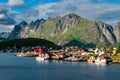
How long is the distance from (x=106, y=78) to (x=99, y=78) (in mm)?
2932

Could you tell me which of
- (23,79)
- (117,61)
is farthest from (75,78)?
(117,61)

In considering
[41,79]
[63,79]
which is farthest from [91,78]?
[41,79]

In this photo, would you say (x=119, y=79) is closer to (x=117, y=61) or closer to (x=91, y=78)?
(x=91, y=78)

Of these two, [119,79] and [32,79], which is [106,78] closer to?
[119,79]

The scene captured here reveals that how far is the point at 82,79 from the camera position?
11838 cm

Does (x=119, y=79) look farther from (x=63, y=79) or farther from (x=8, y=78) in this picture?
(x=8, y=78)

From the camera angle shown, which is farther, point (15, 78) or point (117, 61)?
point (117, 61)

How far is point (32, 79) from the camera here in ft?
394

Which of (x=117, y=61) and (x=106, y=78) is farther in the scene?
(x=117, y=61)

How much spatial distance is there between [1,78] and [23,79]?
29.8 ft

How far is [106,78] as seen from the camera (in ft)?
406

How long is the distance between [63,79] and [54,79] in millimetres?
3652

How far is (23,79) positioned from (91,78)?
2597 cm

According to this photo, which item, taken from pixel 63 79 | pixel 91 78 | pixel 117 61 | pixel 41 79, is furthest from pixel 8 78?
pixel 117 61
